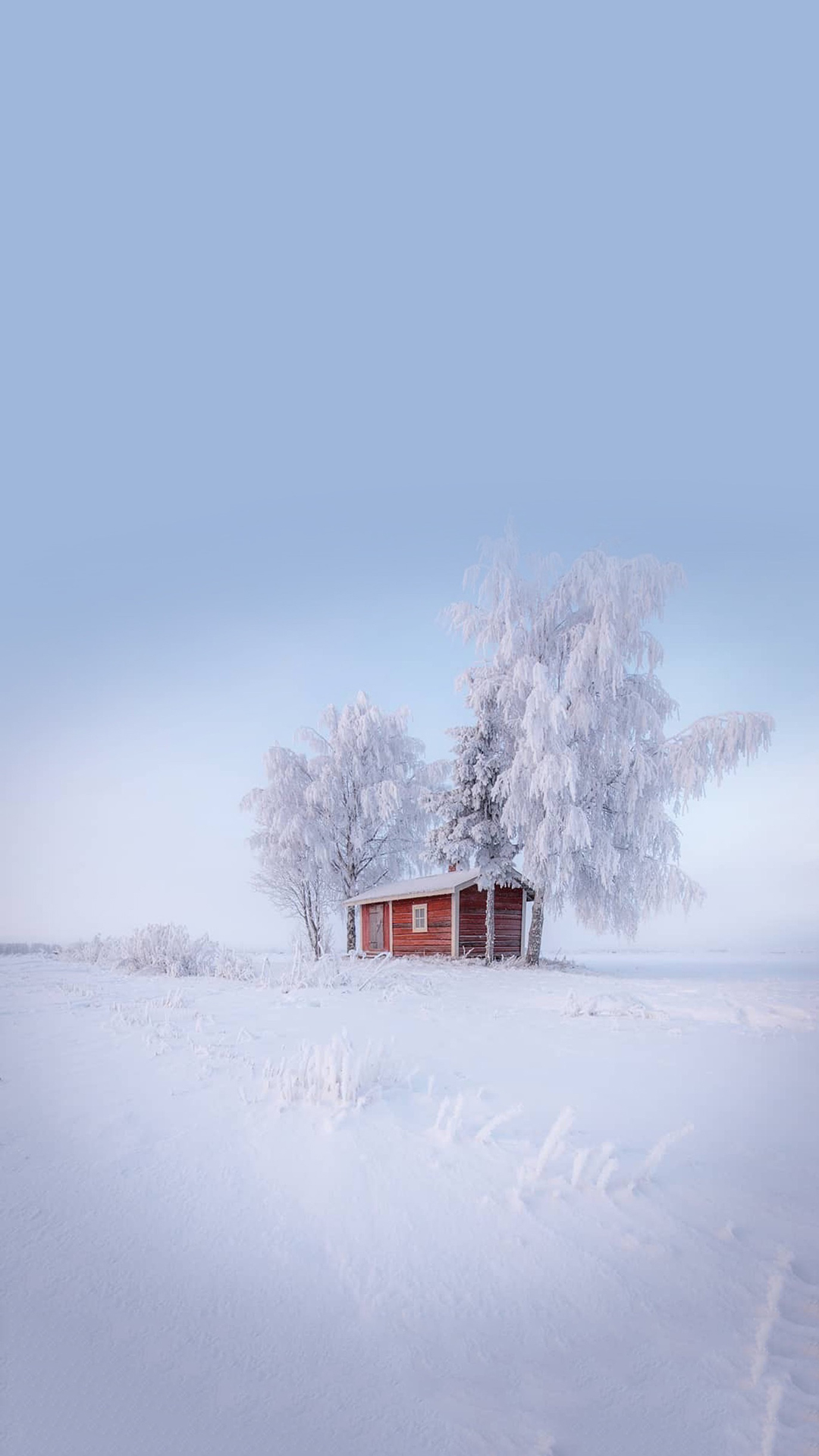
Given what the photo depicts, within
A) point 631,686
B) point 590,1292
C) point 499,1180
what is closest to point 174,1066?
point 499,1180

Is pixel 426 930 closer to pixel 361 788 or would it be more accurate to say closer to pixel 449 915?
pixel 449 915

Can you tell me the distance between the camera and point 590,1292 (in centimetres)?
188

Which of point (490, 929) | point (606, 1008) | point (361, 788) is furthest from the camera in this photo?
point (490, 929)

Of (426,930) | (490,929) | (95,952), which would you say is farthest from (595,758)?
(95,952)

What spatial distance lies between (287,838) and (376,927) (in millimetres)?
7661

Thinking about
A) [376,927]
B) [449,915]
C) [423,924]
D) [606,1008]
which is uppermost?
[606,1008]

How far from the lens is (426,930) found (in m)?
17.4

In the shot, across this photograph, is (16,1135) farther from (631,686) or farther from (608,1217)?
(631,686)

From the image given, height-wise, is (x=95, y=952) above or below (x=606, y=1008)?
below

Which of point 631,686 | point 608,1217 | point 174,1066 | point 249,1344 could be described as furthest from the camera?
point 631,686

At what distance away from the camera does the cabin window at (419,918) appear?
17531mm

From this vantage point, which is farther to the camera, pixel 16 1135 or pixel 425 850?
pixel 425 850

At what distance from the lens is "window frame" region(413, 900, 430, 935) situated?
17.5 meters

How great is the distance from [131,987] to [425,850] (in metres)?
10.4
